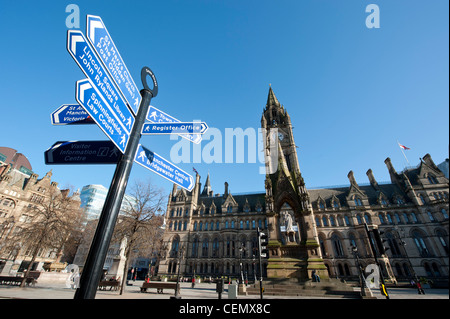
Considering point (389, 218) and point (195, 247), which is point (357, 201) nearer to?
point (389, 218)

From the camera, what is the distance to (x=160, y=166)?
12.0ft

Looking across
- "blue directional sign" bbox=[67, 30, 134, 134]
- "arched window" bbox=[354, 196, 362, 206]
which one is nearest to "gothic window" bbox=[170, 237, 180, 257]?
"arched window" bbox=[354, 196, 362, 206]

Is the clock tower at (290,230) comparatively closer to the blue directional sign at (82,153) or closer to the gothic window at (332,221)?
the gothic window at (332,221)

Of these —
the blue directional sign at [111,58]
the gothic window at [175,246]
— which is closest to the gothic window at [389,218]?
the gothic window at [175,246]

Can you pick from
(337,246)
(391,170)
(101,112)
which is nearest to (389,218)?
(337,246)

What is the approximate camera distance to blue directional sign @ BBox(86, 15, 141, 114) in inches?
103

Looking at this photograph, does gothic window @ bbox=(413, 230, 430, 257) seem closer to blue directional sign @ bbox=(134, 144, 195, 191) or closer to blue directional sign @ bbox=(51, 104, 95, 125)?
blue directional sign @ bbox=(134, 144, 195, 191)

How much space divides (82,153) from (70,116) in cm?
88

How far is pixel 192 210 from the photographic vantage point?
47438 millimetres

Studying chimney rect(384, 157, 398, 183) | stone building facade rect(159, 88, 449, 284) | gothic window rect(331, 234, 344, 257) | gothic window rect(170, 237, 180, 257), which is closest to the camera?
stone building facade rect(159, 88, 449, 284)

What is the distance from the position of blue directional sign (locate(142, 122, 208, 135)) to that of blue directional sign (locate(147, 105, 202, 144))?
107 mm
